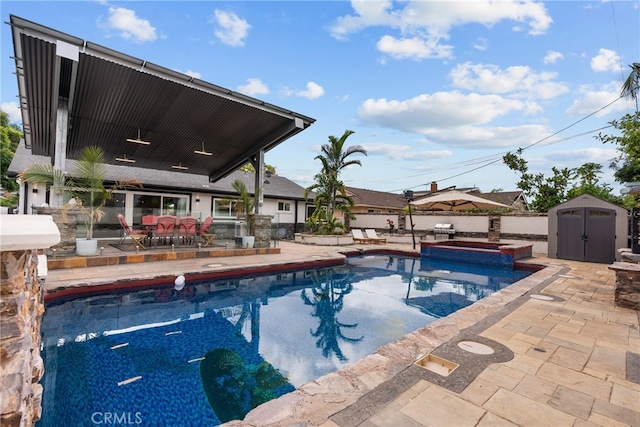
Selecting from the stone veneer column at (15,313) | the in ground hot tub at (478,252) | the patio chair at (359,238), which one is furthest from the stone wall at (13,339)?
the patio chair at (359,238)

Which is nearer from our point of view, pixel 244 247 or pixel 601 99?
pixel 244 247

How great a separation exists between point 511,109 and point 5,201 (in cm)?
2627

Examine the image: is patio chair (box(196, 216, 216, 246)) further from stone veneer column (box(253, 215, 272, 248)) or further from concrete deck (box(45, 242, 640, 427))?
concrete deck (box(45, 242, 640, 427))

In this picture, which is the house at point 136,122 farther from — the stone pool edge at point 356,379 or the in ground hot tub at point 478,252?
the stone pool edge at point 356,379

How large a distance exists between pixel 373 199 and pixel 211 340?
84.4ft

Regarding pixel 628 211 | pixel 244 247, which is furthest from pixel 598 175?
pixel 244 247

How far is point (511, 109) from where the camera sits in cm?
1534

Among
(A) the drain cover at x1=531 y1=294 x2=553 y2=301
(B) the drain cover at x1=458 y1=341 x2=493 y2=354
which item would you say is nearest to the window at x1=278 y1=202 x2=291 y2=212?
(A) the drain cover at x1=531 y1=294 x2=553 y2=301

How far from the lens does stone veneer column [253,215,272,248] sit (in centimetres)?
1102

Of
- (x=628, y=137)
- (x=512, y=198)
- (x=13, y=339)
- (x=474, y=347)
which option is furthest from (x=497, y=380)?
(x=512, y=198)

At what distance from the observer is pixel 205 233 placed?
418 inches

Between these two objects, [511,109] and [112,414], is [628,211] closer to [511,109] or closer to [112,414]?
[511,109]

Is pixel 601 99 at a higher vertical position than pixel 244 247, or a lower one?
higher

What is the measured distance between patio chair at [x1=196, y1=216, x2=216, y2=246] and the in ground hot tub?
27.7ft
